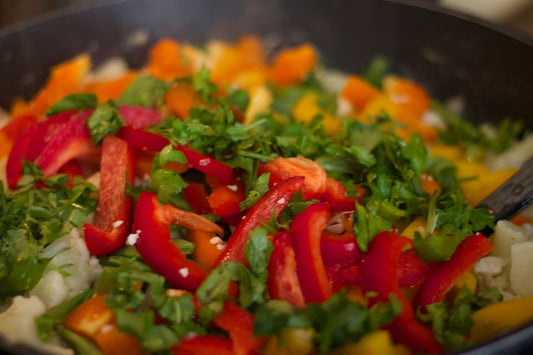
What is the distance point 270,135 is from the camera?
64.9 inches

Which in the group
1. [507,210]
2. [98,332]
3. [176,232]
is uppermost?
[507,210]

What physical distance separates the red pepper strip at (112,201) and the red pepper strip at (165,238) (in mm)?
70

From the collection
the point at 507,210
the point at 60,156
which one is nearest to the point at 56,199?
the point at 60,156

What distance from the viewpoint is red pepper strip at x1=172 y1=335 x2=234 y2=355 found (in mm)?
1112

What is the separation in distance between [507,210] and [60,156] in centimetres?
129

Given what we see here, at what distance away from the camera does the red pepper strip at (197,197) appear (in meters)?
1.51

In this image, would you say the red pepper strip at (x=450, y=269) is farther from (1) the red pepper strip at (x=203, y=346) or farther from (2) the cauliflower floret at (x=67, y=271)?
(2) the cauliflower floret at (x=67, y=271)

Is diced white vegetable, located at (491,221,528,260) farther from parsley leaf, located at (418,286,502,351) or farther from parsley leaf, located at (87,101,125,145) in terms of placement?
parsley leaf, located at (87,101,125,145)

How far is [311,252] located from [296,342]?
9.3 inches

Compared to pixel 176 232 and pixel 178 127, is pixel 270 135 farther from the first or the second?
pixel 176 232

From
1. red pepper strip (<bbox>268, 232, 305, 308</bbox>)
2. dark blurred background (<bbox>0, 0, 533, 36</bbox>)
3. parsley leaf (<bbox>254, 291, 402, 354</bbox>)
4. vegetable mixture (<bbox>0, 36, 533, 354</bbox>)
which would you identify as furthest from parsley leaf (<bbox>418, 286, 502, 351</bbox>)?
dark blurred background (<bbox>0, 0, 533, 36</bbox>)

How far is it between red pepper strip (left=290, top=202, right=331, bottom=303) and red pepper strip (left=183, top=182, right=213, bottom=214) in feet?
0.99

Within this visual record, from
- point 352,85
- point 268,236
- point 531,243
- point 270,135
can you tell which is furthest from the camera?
point 352,85

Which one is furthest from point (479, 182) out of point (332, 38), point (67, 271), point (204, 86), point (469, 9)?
point (469, 9)
